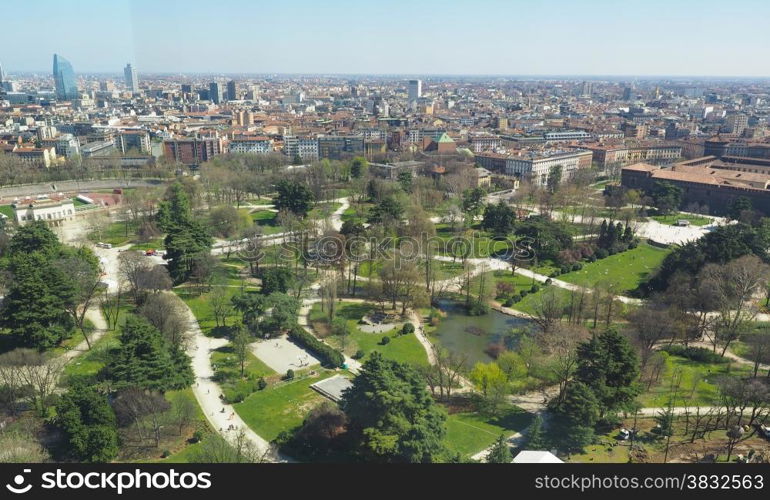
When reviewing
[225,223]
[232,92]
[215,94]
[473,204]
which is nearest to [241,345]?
[225,223]

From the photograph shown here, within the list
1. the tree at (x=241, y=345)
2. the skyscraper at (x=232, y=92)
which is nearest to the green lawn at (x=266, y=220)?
the tree at (x=241, y=345)

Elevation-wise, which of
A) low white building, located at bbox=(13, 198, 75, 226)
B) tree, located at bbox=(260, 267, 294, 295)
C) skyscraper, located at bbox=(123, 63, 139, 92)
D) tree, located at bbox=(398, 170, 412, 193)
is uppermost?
skyscraper, located at bbox=(123, 63, 139, 92)

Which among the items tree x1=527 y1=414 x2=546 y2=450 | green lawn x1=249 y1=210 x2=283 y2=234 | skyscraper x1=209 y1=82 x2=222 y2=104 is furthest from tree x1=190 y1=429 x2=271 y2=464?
skyscraper x1=209 y1=82 x2=222 y2=104

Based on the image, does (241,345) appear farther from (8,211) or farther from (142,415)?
(8,211)

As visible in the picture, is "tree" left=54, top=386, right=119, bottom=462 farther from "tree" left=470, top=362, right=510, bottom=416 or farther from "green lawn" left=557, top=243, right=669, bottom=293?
"green lawn" left=557, top=243, right=669, bottom=293

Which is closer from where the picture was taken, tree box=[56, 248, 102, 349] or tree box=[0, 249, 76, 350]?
tree box=[0, 249, 76, 350]
